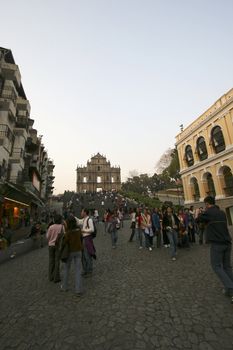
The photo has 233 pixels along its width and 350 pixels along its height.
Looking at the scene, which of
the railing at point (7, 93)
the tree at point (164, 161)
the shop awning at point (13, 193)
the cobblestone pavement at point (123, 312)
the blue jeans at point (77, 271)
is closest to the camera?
the cobblestone pavement at point (123, 312)

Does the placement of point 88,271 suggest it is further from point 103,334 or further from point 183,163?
point 183,163

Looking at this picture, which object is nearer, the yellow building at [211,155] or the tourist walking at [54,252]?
the tourist walking at [54,252]

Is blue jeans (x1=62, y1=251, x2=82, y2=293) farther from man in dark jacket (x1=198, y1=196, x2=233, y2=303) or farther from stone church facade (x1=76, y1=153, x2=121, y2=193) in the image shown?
stone church facade (x1=76, y1=153, x2=121, y2=193)

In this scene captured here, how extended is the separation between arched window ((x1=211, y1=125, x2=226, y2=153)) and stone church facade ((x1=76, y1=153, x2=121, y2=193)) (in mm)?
78723

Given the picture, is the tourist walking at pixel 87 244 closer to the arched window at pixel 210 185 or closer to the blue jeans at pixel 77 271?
the blue jeans at pixel 77 271

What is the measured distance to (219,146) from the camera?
1903 cm

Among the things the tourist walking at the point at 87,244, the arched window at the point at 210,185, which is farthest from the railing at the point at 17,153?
the arched window at the point at 210,185

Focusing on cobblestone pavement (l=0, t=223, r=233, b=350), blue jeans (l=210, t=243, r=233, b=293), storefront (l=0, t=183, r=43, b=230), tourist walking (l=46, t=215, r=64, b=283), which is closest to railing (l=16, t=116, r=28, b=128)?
storefront (l=0, t=183, r=43, b=230)

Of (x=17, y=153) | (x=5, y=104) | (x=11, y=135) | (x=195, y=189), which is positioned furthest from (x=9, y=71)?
(x=195, y=189)

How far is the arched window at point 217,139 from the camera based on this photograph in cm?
1862

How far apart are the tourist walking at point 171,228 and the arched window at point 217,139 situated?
1385cm

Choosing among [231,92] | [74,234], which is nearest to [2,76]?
[74,234]

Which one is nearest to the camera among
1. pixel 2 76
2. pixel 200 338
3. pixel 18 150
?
pixel 200 338

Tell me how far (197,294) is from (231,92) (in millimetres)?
18825
